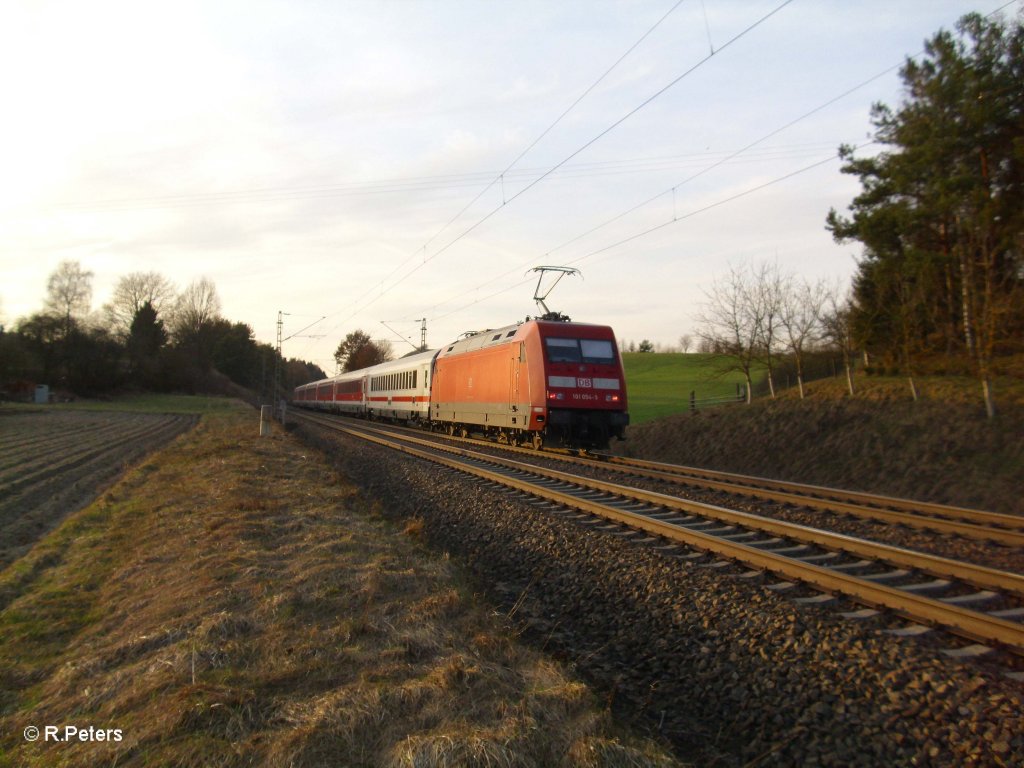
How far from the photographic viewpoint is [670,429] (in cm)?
2359

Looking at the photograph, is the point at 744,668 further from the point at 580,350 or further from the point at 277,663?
the point at 580,350

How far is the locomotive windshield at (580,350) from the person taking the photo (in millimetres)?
17766

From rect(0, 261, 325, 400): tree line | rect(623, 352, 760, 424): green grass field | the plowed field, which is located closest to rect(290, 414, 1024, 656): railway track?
the plowed field

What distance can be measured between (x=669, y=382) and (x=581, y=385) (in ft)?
126

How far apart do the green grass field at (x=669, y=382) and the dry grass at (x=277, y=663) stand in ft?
67.7

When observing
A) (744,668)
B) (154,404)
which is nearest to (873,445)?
(744,668)

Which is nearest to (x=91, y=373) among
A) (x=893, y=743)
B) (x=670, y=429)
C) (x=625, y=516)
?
(x=670, y=429)

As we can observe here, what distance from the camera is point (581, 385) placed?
17.7 m

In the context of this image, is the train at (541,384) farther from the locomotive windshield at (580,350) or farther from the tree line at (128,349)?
the tree line at (128,349)

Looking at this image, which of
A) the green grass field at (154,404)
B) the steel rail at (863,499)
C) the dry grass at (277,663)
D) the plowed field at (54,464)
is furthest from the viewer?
the green grass field at (154,404)

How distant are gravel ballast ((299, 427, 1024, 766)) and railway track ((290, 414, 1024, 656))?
299 millimetres

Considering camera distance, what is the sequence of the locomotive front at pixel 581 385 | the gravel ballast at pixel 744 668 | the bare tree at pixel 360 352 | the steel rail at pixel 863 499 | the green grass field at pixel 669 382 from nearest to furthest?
the gravel ballast at pixel 744 668 → the steel rail at pixel 863 499 → the locomotive front at pixel 581 385 → the green grass field at pixel 669 382 → the bare tree at pixel 360 352

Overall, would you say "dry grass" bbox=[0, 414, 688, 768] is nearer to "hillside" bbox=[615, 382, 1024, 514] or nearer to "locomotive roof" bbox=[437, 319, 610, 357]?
"locomotive roof" bbox=[437, 319, 610, 357]

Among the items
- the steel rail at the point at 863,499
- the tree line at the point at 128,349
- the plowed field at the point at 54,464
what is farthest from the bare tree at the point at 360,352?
the steel rail at the point at 863,499
